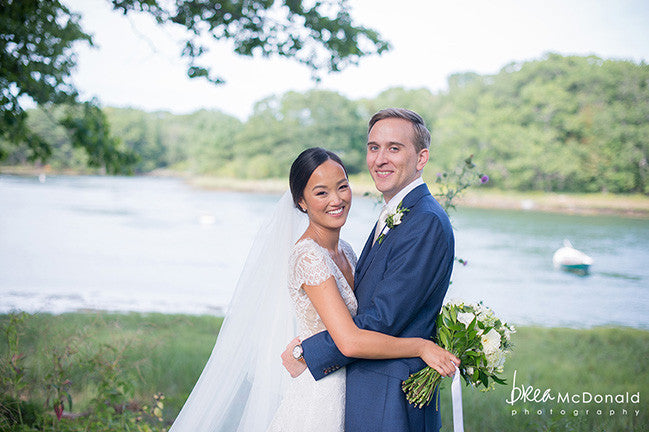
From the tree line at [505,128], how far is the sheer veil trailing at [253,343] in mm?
35166

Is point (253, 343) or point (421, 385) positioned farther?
point (253, 343)

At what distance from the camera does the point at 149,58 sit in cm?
732

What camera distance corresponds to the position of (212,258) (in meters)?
27.1

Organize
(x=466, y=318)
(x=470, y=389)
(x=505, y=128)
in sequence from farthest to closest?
(x=505, y=128), (x=470, y=389), (x=466, y=318)

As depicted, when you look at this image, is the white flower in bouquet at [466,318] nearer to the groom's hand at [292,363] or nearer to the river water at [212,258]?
the groom's hand at [292,363]

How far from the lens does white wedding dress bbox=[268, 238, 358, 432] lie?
8.38 feet

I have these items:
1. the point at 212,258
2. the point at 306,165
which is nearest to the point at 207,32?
the point at 306,165

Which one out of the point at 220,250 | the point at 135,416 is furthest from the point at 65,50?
the point at 220,250

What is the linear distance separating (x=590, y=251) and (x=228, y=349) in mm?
32921

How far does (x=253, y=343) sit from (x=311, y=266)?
0.74 metres

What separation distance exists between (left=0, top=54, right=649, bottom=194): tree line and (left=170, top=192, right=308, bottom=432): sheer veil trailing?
3517cm

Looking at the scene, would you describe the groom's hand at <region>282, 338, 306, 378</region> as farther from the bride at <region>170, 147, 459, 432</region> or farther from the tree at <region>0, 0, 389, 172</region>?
the tree at <region>0, 0, 389, 172</region>

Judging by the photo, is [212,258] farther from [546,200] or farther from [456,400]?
[546,200]

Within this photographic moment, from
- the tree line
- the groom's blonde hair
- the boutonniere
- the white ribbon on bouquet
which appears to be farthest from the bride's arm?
the tree line
